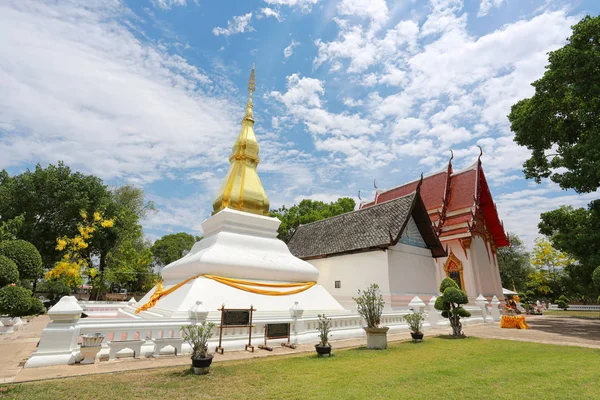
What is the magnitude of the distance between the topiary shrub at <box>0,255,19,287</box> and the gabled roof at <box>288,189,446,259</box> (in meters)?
11.4

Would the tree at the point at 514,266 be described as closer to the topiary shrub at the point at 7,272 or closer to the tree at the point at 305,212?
the tree at the point at 305,212

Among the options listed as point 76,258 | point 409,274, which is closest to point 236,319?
point 409,274

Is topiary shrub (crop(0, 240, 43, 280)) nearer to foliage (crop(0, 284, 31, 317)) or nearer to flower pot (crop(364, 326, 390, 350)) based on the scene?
foliage (crop(0, 284, 31, 317))

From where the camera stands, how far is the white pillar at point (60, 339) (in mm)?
5586

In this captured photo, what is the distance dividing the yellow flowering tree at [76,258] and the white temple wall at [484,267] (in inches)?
1067

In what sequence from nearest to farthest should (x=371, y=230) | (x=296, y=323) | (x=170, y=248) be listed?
(x=296, y=323), (x=371, y=230), (x=170, y=248)

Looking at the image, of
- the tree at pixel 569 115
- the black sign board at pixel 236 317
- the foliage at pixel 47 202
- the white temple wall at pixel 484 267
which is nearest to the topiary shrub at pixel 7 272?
the black sign board at pixel 236 317

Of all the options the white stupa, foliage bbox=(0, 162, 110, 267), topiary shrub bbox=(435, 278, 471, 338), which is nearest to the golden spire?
the white stupa

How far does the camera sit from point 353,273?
14.6 m

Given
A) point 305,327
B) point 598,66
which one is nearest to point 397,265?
point 305,327

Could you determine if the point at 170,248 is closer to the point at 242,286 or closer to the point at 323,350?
the point at 242,286

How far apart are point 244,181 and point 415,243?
28.6ft

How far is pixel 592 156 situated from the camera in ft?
39.4

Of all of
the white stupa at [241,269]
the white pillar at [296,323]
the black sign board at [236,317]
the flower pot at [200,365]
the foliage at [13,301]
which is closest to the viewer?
the foliage at [13,301]
